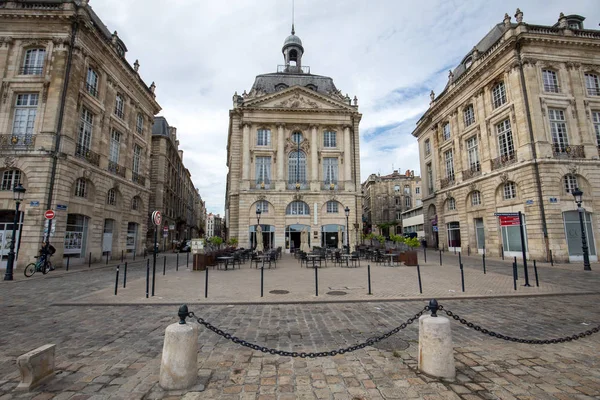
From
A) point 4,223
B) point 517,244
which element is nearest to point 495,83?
point 517,244

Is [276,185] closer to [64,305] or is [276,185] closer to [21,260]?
[21,260]

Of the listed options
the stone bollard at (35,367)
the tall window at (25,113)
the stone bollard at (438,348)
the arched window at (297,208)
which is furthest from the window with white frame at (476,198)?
the tall window at (25,113)

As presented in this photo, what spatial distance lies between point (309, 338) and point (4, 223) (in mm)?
20888

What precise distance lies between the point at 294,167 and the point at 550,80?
2381 cm

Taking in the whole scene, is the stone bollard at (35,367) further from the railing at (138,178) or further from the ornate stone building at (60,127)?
the railing at (138,178)

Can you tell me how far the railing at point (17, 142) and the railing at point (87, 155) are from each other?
7.30 feet

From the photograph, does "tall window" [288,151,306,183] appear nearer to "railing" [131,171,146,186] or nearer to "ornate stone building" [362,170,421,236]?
"railing" [131,171,146,186]

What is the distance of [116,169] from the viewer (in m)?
23.1

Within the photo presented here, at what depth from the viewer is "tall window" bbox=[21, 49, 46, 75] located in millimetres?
18328

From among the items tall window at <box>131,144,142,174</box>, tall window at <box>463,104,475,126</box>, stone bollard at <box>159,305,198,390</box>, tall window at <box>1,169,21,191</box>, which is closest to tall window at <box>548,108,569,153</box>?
tall window at <box>463,104,475,126</box>

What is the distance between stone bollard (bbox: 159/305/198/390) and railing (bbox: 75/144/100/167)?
2063 cm

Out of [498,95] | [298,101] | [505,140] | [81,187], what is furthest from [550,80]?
[81,187]

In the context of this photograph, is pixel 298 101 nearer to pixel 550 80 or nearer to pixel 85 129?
pixel 85 129

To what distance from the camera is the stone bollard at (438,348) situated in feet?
11.6
